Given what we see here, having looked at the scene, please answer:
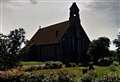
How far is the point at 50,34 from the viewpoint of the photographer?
74000 mm

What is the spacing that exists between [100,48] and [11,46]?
37.9 m

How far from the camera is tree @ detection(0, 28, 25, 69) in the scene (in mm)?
23484

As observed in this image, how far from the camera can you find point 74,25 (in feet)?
233

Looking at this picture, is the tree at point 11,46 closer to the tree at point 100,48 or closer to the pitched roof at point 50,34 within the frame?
the tree at point 100,48

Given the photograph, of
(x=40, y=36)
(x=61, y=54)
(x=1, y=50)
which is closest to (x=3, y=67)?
(x=1, y=50)

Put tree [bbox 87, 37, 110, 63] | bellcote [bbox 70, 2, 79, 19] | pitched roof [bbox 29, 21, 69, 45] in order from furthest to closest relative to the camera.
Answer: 1. pitched roof [bbox 29, 21, 69, 45]
2. bellcote [bbox 70, 2, 79, 19]
3. tree [bbox 87, 37, 110, 63]

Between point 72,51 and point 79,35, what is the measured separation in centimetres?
420

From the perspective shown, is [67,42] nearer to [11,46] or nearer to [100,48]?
[100,48]

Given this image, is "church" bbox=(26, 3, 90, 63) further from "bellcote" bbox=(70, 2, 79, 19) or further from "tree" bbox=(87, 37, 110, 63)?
"tree" bbox=(87, 37, 110, 63)

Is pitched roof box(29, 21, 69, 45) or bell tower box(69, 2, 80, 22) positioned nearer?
bell tower box(69, 2, 80, 22)

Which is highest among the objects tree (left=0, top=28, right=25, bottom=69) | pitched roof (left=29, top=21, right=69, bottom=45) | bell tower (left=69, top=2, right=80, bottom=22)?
bell tower (left=69, top=2, right=80, bottom=22)

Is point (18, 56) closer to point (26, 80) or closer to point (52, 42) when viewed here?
point (26, 80)

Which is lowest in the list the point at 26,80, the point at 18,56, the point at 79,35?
the point at 26,80

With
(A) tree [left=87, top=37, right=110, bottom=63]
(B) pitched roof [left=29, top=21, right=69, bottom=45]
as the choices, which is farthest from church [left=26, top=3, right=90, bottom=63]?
(A) tree [left=87, top=37, right=110, bottom=63]
